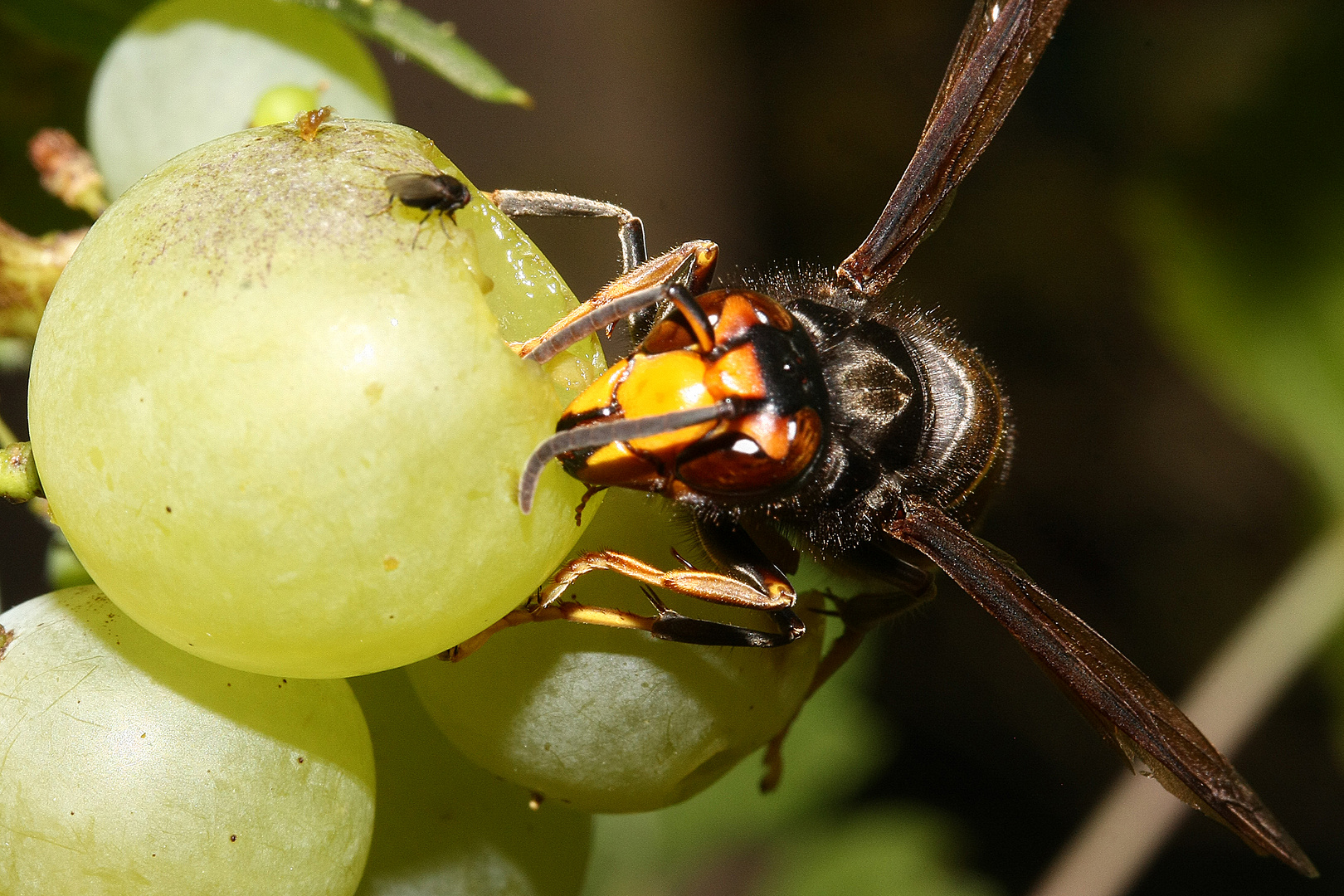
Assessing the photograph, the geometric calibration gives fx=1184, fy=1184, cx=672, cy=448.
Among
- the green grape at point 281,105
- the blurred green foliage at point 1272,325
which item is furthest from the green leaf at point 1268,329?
the green grape at point 281,105

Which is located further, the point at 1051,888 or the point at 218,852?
the point at 1051,888

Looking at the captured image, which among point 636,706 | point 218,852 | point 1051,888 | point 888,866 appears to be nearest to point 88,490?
point 218,852

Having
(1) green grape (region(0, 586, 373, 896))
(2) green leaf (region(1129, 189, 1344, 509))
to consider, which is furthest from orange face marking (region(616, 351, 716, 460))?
(2) green leaf (region(1129, 189, 1344, 509))

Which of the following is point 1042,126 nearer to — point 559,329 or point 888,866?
point 888,866

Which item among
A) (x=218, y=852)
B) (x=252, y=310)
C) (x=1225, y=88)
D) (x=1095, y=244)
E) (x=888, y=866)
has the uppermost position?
(x=1225, y=88)

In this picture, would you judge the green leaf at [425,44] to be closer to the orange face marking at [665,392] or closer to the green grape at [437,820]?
the orange face marking at [665,392]

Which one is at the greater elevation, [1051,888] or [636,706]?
[636,706]

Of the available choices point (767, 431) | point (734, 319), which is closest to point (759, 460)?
point (767, 431)
